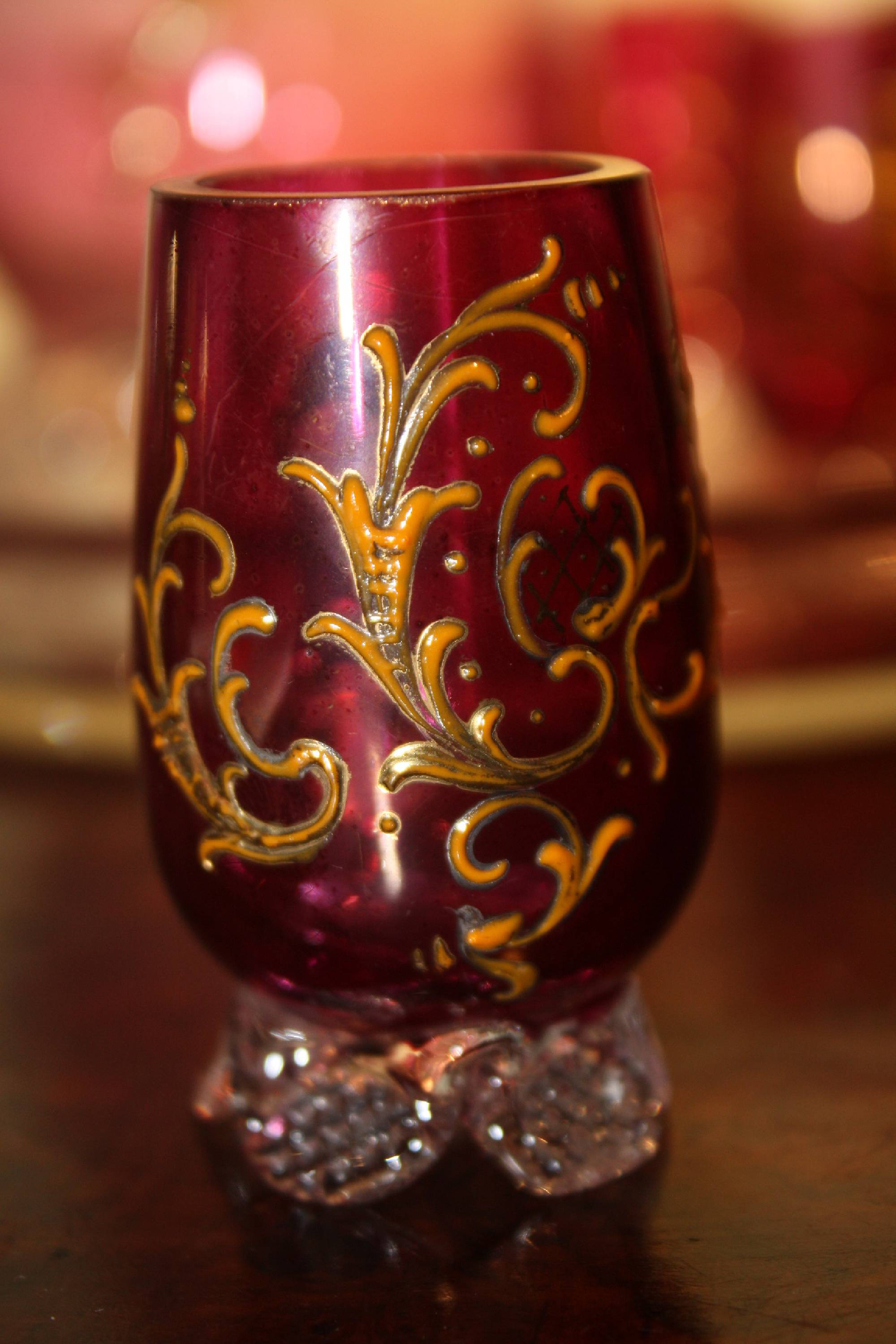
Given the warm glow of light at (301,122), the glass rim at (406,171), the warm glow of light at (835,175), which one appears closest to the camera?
the glass rim at (406,171)

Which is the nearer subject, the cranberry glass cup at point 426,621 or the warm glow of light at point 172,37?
the cranberry glass cup at point 426,621

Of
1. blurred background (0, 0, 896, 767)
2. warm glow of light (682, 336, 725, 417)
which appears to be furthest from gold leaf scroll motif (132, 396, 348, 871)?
warm glow of light (682, 336, 725, 417)

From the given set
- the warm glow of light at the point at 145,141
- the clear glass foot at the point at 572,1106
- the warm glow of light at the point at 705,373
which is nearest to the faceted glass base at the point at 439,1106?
the clear glass foot at the point at 572,1106

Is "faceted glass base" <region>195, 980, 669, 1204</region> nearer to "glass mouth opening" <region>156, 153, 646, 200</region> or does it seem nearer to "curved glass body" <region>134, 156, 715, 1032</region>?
"curved glass body" <region>134, 156, 715, 1032</region>

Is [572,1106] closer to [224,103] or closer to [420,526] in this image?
[420,526]

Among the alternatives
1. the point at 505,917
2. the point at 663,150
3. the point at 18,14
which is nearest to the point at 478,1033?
the point at 505,917

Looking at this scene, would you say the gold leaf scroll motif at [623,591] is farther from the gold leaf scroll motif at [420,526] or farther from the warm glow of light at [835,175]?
the warm glow of light at [835,175]

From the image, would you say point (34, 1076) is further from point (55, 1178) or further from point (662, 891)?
point (662, 891)
